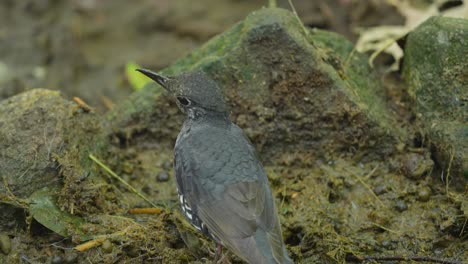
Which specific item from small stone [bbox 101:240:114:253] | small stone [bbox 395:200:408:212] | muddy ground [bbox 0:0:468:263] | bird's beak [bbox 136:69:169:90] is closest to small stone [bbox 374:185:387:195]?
muddy ground [bbox 0:0:468:263]

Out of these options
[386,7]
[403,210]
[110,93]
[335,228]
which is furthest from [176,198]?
[386,7]

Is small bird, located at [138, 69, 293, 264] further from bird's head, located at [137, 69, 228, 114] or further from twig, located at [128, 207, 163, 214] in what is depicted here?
twig, located at [128, 207, 163, 214]

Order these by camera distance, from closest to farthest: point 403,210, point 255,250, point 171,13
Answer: point 255,250 → point 403,210 → point 171,13

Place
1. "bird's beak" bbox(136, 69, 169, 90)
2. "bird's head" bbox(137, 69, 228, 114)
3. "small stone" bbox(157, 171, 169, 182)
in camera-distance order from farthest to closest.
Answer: "small stone" bbox(157, 171, 169, 182), "bird's beak" bbox(136, 69, 169, 90), "bird's head" bbox(137, 69, 228, 114)

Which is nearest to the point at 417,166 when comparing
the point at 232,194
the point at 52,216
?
the point at 232,194

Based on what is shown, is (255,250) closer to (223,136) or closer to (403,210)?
(223,136)

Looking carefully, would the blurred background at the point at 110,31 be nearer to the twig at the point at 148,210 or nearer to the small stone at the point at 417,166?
the twig at the point at 148,210

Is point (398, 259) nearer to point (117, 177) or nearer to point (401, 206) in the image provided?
point (401, 206)
